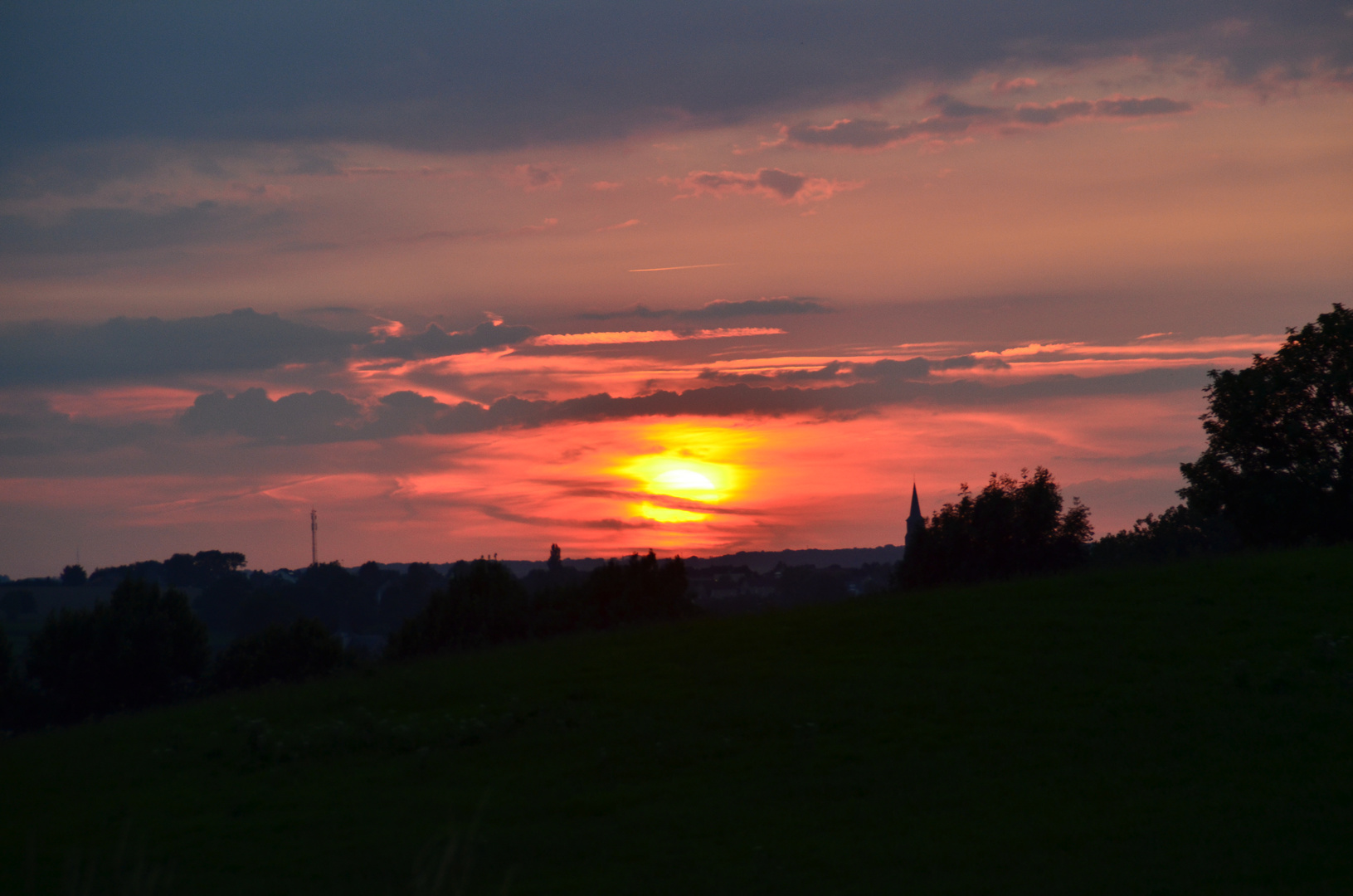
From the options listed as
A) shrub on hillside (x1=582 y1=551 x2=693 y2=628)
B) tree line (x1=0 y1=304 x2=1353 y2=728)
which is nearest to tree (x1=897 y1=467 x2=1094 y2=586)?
tree line (x1=0 y1=304 x2=1353 y2=728)

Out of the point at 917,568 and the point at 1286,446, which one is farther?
the point at 917,568

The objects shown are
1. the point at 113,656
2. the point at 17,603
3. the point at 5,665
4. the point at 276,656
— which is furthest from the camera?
the point at 17,603

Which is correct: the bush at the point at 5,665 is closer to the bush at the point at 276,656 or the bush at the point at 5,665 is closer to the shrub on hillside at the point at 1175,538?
the bush at the point at 276,656

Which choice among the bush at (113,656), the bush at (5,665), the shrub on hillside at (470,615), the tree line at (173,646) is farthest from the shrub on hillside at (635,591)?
the bush at (5,665)

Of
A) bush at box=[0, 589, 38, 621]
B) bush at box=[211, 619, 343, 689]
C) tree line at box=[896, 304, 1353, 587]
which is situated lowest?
bush at box=[211, 619, 343, 689]

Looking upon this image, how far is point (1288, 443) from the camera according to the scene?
46594 millimetres

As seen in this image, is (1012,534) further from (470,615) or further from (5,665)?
(5,665)

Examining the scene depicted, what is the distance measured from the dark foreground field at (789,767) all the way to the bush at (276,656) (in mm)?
38773

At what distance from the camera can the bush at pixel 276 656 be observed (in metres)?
63.7

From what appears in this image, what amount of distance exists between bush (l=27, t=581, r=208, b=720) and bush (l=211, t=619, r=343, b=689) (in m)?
2.21

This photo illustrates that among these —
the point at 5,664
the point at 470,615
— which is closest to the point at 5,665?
the point at 5,664

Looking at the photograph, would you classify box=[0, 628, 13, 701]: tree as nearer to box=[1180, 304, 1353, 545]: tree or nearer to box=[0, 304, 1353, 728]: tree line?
box=[0, 304, 1353, 728]: tree line

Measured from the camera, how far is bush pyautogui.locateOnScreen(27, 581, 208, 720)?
61.8 metres

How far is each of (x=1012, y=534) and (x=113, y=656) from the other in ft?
187
